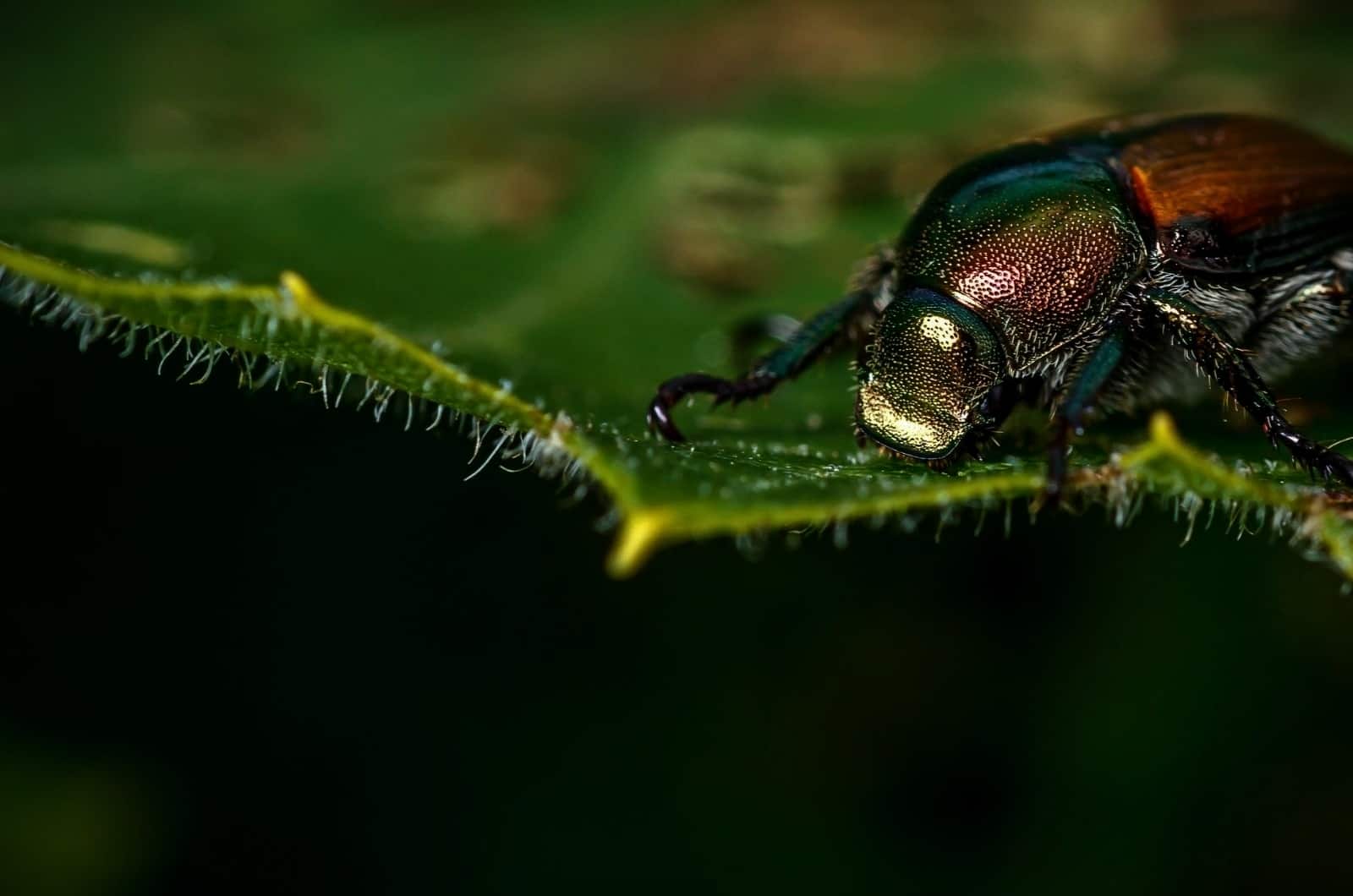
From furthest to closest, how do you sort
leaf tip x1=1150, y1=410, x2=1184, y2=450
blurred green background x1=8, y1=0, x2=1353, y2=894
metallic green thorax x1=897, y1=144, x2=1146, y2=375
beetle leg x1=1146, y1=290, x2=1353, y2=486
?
1. blurred green background x1=8, y1=0, x2=1353, y2=894
2. metallic green thorax x1=897, y1=144, x2=1146, y2=375
3. beetle leg x1=1146, y1=290, x2=1353, y2=486
4. leaf tip x1=1150, y1=410, x2=1184, y2=450

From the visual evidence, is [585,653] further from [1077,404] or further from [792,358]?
[1077,404]

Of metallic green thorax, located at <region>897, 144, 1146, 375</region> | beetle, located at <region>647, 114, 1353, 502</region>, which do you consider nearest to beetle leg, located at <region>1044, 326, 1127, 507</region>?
beetle, located at <region>647, 114, 1353, 502</region>

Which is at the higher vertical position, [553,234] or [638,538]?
[553,234]

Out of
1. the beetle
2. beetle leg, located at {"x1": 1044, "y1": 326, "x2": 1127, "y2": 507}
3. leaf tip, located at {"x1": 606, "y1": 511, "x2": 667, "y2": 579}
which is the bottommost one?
leaf tip, located at {"x1": 606, "y1": 511, "x2": 667, "y2": 579}

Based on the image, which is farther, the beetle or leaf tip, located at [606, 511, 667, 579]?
the beetle

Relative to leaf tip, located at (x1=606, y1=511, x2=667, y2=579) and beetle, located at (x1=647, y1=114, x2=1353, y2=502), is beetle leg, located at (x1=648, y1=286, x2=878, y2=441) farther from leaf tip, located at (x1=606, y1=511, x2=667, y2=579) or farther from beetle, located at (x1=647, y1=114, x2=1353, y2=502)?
leaf tip, located at (x1=606, y1=511, x2=667, y2=579)

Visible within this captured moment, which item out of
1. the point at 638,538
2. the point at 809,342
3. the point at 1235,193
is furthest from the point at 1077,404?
the point at 638,538

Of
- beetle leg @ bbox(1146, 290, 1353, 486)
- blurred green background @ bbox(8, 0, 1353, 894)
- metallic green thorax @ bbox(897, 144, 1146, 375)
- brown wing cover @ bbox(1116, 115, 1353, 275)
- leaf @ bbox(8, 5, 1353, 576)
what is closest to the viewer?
leaf @ bbox(8, 5, 1353, 576)
